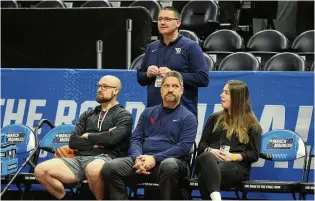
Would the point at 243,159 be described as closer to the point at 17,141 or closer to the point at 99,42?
the point at 17,141

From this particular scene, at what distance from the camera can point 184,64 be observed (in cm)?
803

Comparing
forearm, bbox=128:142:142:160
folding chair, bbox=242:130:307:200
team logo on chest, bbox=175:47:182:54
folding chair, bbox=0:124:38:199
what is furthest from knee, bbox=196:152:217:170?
folding chair, bbox=0:124:38:199

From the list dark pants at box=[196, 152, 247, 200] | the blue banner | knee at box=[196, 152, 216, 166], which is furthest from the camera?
the blue banner

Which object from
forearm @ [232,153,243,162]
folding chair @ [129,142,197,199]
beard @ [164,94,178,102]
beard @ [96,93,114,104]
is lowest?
folding chair @ [129,142,197,199]

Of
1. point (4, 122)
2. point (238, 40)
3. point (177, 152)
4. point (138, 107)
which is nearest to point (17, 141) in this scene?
point (4, 122)

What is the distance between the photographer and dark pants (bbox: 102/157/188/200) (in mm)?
7566

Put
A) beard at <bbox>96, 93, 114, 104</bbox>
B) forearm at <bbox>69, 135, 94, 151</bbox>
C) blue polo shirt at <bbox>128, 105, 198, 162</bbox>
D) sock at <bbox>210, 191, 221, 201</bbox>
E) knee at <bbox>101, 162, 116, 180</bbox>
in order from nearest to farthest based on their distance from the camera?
sock at <bbox>210, 191, 221, 201</bbox> → knee at <bbox>101, 162, 116, 180</bbox> → blue polo shirt at <bbox>128, 105, 198, 162</bbox> → forearm at <bbox>69, 135, 94, 151</bbox> → beard at <bbox>96, 93, 114, 104</bbox>

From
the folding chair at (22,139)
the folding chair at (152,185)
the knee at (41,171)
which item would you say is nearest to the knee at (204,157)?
the folding chair at (152,185)

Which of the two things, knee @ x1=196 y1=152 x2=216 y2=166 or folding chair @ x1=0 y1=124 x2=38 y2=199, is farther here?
folding chair @ x1=0 y1=124 x2=38 y2=199

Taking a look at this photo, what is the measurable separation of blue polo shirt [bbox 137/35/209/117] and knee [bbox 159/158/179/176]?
0.74 metres

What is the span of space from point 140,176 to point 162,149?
13.0 inches

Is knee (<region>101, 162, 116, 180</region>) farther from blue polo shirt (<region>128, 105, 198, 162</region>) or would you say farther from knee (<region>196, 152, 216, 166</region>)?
knee (<region>196, 152, 216, 166</region>)

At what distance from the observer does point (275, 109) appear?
8727mm

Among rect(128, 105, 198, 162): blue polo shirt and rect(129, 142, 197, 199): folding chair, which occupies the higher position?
rect(128, 105, 198, 162): blue polo shirt
